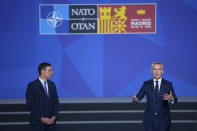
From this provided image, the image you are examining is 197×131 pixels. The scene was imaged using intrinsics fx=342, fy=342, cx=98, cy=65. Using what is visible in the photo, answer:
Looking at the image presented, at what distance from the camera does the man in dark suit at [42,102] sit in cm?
326

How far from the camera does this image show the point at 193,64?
24.1 feet

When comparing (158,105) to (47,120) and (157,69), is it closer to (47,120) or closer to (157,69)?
(157,69)

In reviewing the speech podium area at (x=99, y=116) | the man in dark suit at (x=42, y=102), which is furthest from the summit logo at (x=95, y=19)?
the man in dark suit at (x=42, y=102)

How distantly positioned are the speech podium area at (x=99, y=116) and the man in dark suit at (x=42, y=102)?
7.12 ft

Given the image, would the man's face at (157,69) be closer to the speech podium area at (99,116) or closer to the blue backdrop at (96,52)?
the speech podium area at (99,116)

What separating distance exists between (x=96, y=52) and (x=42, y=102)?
13.6 feet

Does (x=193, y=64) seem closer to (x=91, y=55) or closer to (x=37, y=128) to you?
(x=91, y=55)

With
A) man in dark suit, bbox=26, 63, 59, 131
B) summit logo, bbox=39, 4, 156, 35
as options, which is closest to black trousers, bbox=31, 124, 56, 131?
man in dark suit, bbox=26, 63, 59, 131

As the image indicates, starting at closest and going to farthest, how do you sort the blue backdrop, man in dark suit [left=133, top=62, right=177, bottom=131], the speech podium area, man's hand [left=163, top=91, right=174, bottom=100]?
man's hand [left=163, top=91, right=174, bottom=100], man in dark suit [left=133, top=62, right=177, bottom=131], the speech podium area, the blue backdrop

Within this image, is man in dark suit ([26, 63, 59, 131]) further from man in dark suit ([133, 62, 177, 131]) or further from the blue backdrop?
the blue backdrop

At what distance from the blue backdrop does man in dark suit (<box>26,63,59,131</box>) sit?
3992 mm

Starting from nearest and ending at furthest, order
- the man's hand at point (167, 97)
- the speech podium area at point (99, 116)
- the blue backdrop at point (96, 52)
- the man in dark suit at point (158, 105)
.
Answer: the man's hand at point (167, 97)
the man in dark suit at point (158, 105)
the speech podium area at point (99, 116)
the blue backdrop at point (96, 52)

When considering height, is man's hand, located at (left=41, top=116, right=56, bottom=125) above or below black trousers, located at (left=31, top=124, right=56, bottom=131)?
above

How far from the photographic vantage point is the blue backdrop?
24.0 ft
